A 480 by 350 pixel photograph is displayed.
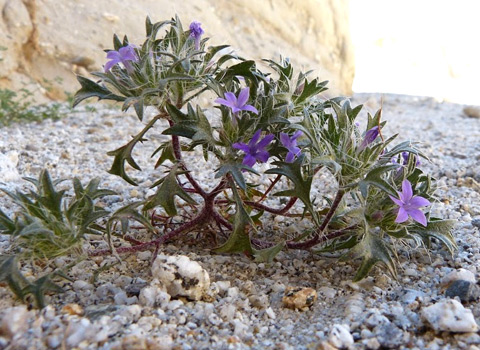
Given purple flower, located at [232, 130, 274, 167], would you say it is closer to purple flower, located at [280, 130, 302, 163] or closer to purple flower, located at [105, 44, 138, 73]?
purple flower, located at [280, 130, 302, 163]

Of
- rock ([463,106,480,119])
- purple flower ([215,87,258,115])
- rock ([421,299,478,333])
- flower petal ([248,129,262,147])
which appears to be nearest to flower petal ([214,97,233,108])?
purple flower ([215,87,258,115])

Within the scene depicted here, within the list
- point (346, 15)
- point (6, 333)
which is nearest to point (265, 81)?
point (6, 333)

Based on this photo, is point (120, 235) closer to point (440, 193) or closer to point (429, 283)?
point (429, 283)

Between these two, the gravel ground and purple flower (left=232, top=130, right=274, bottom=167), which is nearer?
the gravel ground

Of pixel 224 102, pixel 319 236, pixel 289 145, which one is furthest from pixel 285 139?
pixel 319 236

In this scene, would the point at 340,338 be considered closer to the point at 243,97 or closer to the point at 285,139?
the point at 285,139
